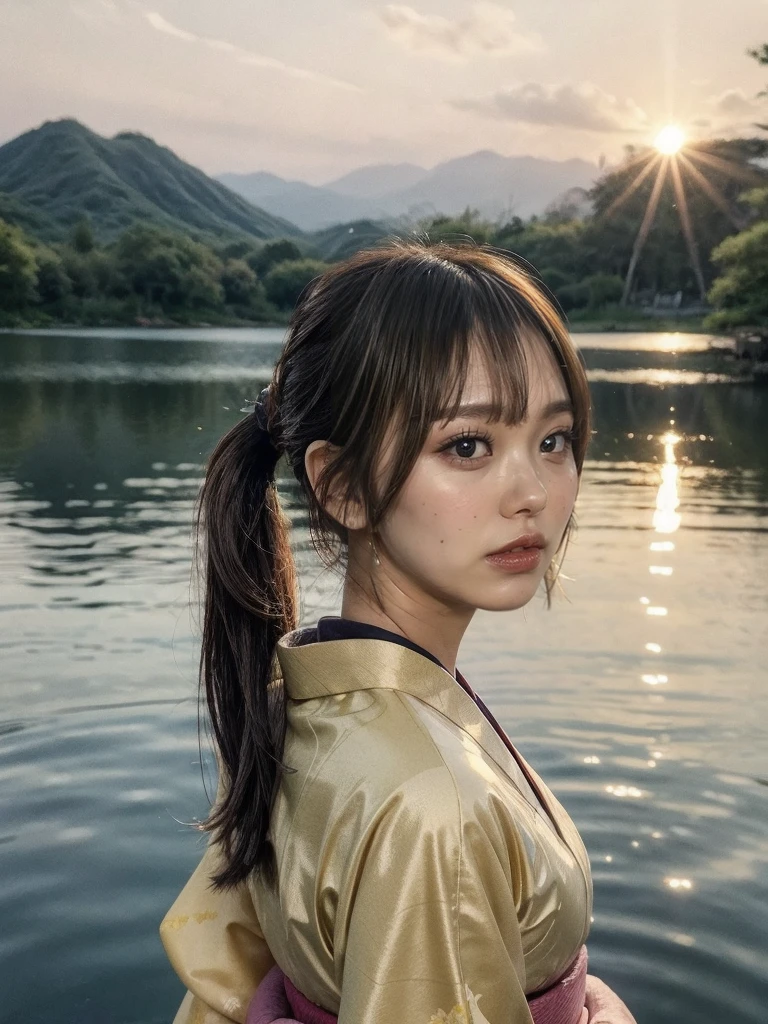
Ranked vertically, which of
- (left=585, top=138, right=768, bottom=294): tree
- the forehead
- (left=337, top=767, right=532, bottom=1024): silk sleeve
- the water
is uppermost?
(left=585, top=138, right=768, bottom=294): tree

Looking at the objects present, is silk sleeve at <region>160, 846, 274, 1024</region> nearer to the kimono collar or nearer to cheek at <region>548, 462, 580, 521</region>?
the kimono collar

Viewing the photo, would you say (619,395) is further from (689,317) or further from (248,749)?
(689,317)

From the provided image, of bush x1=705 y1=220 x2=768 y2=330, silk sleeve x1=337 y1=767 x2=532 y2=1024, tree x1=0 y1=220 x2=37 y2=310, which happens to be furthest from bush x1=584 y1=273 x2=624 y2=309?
silk sleeve x1=337 y1=767 x2=532 y2=1024

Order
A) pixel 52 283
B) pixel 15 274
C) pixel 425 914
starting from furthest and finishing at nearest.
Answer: pixel 52 283, pixel 15 274, pixel 425 914

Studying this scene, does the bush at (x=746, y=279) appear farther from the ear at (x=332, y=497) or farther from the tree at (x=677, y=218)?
the tree at (x=677, y=218)

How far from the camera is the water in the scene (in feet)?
7.63

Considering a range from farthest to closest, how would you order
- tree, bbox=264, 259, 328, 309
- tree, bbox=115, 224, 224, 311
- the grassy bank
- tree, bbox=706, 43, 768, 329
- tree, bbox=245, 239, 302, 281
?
1. tree, bbox=245, 239, 302, 281
2. tree, bbox=264, 259, 328, 309
3. tree, bbox=115, 224, 224, 311
4. the grassy bank
5. tree, bbox=706, 43, 768, 329

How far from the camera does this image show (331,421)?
4.67 ft

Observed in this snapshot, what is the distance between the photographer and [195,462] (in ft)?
32.6

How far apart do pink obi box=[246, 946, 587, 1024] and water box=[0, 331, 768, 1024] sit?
2.72 feet

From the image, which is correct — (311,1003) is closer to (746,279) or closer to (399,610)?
(399,610)

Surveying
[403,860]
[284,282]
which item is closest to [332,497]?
[403,860]

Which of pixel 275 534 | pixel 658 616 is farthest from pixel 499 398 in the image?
pixel 658 616

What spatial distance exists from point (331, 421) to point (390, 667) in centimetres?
29
